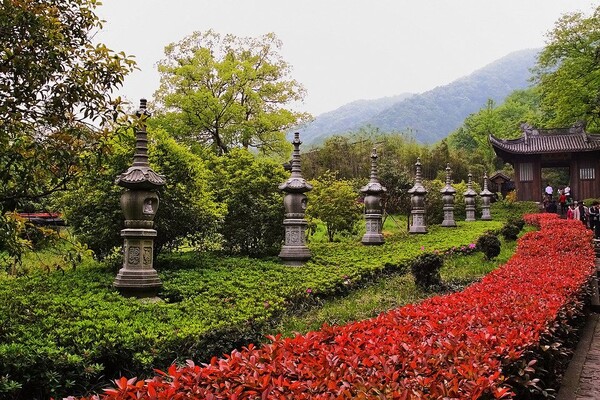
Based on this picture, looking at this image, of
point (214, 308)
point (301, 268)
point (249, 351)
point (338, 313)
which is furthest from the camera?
point (301, 268)

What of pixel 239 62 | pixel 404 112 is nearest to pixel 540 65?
pixel 239 62

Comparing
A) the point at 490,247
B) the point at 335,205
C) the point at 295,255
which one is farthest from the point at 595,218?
the point at 295,255

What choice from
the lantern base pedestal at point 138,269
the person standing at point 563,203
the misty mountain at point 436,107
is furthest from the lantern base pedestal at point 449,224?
the misty mountain at point 436,107

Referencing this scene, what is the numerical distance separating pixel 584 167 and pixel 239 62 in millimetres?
20515

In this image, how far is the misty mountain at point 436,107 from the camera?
115062 millimetres

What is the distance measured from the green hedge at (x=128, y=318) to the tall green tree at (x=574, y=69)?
2524 centimetres

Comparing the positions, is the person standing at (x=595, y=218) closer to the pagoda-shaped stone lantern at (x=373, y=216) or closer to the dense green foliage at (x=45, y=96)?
the pagoda-shaped stone lantern at (x=373, y=216)

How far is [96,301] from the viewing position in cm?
639

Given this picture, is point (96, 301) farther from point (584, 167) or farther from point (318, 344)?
point (584, 167)

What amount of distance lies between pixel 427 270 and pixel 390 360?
6.48 metres

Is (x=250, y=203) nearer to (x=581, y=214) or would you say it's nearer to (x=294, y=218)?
(x=294, y=218)

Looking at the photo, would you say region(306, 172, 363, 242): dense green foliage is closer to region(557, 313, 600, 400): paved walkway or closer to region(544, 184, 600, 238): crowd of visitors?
Result: region(544, 184, 600, 238): crowd of visitors

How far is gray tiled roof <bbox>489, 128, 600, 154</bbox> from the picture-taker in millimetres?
30094

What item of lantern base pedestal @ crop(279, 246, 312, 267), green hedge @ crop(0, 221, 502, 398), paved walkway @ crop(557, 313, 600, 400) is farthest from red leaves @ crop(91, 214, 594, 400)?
lantern base pedestal @ crop(279, 246, 312, 267)
